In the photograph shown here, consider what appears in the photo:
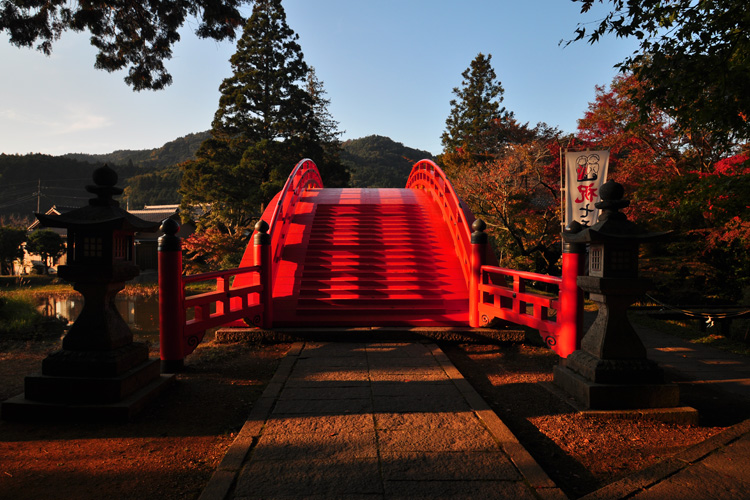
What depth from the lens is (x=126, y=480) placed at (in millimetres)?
2625

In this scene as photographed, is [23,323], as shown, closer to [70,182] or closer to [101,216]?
[101,216]

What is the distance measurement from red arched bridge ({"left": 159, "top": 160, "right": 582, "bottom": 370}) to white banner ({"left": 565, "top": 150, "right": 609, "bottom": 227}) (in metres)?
2.57

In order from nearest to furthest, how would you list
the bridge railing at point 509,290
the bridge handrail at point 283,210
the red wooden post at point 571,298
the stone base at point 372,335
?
the red wooden post at point 571,298 < the bridge railing at point 509,290 < the stone base at point 372,335 < the bridge handrail at point 283,210

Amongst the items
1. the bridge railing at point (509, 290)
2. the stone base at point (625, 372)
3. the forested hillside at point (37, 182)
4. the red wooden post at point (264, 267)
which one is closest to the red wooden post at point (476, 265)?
the bridge railing at point (509, 290)

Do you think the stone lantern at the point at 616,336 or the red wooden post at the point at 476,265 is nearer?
the stone lantern at the point at 616,336

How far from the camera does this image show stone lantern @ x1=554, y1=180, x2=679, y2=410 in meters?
3.61

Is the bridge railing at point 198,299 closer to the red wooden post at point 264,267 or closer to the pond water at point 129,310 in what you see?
the red wooden post at point 264,267

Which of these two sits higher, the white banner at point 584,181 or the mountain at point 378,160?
the mountain at point 378,160

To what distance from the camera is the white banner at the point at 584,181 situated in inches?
365

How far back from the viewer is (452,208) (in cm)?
942

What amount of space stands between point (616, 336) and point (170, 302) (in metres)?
4.44

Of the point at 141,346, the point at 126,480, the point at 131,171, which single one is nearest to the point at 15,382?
the point at 141,346

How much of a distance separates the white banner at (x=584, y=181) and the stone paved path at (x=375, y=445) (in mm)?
6265

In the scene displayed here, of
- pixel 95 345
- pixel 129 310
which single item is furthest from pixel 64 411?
pixel 129 310
